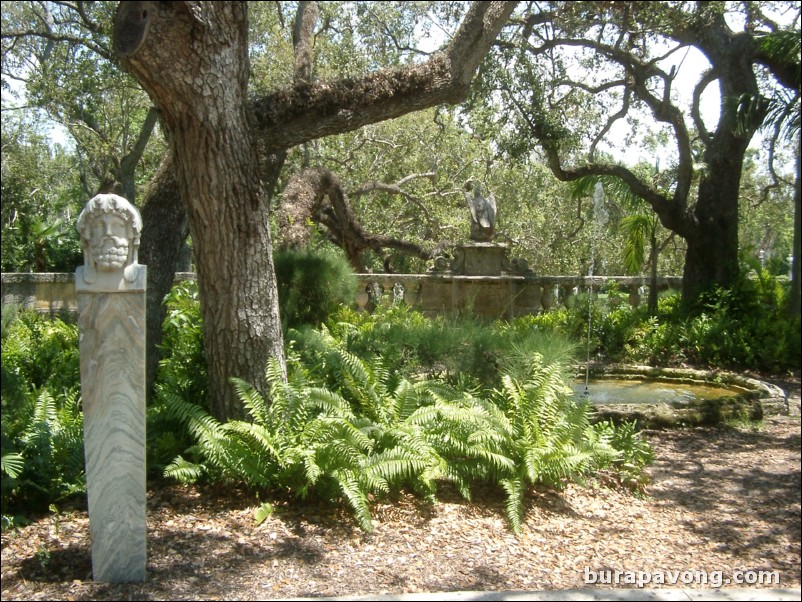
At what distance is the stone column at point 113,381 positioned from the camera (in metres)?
3.67

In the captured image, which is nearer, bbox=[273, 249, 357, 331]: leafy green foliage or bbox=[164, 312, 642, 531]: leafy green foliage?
bbox=[164, 312, 642, 531]: leafy green foliage

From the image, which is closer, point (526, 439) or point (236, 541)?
point (236, 541)

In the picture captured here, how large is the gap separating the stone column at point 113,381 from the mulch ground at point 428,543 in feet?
0.74

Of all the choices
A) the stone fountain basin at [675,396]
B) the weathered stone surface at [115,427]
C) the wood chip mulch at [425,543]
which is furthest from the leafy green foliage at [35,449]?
the stone fountain basin at [675,396]

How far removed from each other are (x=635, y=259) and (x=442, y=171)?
8.87 meters

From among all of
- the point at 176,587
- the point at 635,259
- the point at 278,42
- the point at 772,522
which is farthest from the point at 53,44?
the point at 772,522

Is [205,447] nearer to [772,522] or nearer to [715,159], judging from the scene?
→ [772,522]

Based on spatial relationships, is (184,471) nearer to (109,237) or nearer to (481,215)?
(109,237)

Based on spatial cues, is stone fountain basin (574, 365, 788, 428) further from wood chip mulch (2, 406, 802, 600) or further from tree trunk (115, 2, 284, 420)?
tree trunk (115, 2, 284, 420)

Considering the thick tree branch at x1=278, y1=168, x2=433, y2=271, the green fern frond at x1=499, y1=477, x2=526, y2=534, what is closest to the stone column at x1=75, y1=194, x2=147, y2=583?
the green fern frond at x1=499, y1=477, x2=526, y2=534

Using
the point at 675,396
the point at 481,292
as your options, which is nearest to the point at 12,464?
the point at 675,396

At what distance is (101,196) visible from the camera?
12.1 feet

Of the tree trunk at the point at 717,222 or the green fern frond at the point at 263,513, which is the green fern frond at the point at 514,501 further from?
the tree trunk at the point at 717,222

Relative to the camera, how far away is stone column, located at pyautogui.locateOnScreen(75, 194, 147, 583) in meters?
3.67
